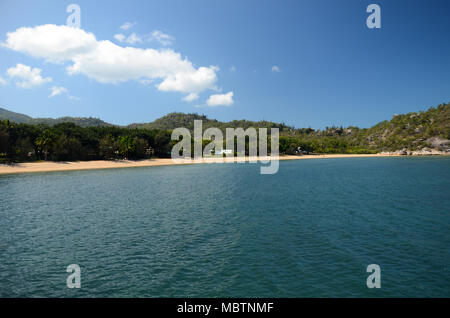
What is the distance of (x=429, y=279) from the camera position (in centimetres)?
1505

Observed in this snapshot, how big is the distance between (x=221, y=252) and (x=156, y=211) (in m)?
15.2

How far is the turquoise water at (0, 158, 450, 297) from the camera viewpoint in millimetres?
14516

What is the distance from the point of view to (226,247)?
66.3 ft

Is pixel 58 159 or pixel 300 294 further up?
pixel 58 159

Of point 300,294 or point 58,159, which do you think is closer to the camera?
point 300,294

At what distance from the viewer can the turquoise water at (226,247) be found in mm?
14516
